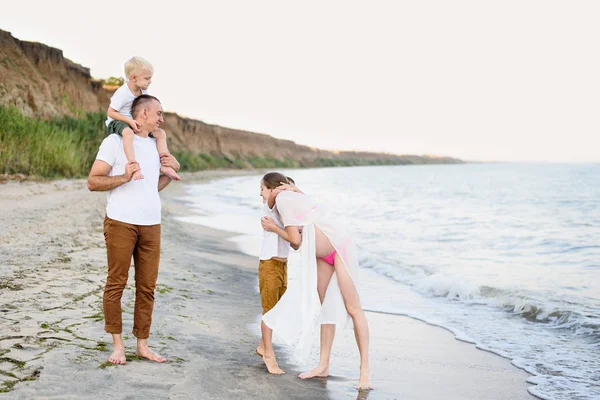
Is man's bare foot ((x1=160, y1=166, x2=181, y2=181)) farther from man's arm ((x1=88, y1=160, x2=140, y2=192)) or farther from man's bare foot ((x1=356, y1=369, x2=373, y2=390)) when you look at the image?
man's bare foot ((x1=356, y1=369, x2=373, y2=390))

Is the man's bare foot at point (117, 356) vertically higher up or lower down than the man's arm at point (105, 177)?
lower down

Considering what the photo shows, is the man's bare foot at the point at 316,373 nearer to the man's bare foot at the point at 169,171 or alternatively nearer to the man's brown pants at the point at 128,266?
Answer: the man's brown pants at the point at 128,266

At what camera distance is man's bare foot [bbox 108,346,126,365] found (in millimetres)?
3748

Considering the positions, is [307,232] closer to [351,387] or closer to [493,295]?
[351,387]

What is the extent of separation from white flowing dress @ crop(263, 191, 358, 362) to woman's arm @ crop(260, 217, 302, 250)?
0.04 meters

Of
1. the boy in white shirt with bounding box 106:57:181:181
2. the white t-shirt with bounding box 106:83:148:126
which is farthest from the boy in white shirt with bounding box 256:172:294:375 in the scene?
the white t-shirt with bounding box 106:83:148:126

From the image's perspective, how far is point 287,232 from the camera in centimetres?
405

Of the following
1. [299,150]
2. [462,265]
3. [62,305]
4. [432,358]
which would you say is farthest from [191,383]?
[299,150]

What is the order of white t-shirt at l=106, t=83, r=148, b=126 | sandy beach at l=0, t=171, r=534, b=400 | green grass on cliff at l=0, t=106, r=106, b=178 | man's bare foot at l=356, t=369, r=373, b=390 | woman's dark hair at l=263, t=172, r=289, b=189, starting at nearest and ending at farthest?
1. sandy beach at l=0, t=171, r=534, b=400
2. white t-shirt at l=106, t=83, r=148, b=126
3. man's bare foot at l=356, t=369, r=373, b=390
4. woman's dark hair at l=263, t=172, r=289, b=189
5. green grass on cliff at l=0, t=106, r=106, b=178

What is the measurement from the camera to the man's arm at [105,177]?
3.65m

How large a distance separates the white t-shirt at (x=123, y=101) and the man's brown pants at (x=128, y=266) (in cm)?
72

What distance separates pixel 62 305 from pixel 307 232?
88.3 inches

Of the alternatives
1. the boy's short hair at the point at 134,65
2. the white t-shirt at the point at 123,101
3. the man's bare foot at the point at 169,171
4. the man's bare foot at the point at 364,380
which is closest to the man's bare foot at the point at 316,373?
the man's bare foot at the point at 364,380

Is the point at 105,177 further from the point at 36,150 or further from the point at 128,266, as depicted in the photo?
Result: the point at 36,150
